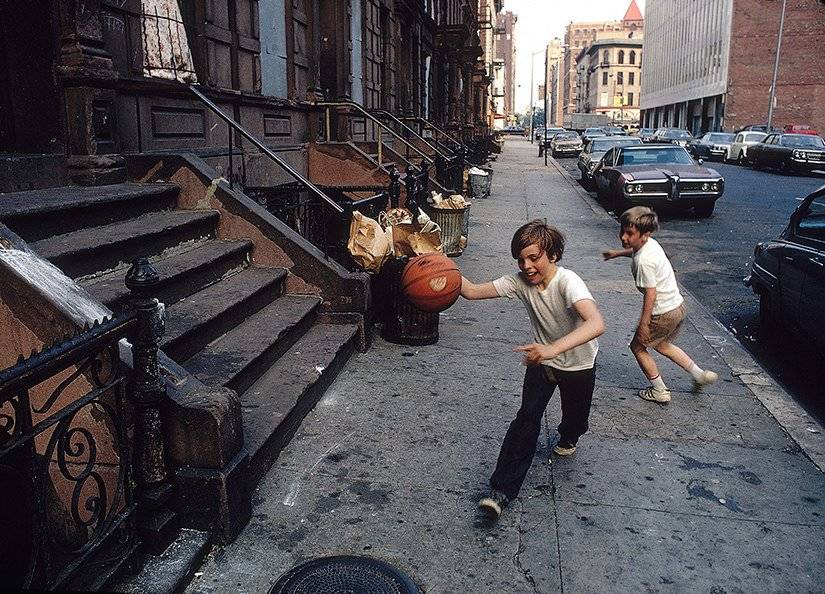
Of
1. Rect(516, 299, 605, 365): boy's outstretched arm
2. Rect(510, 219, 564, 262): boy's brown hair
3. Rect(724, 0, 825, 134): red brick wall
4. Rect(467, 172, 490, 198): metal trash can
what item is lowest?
Rect(467, 172, 490, 198): metal trash can

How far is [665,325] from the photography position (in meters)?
5.39

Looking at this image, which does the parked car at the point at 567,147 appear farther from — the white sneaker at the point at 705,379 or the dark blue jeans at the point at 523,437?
the dark blue jeans at the point at 523,437

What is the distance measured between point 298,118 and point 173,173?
18.6 ft

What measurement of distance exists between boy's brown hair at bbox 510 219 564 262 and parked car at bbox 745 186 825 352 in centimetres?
330

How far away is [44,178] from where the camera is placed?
19.3 ft

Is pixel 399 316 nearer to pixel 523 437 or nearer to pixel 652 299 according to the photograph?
pixel 652 299

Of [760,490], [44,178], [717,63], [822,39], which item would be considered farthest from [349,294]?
[717,63]

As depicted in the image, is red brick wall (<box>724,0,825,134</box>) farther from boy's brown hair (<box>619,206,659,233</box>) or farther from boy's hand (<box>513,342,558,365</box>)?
boy's hand (<box>513,342,558,365</box>)

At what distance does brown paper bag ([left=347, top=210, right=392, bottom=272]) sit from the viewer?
6.71 metres

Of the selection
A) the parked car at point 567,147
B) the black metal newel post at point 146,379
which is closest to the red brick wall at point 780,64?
the parked car at point 567,147

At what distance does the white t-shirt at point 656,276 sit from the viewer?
5.18 meters

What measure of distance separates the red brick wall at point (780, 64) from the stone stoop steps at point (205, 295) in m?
62.3

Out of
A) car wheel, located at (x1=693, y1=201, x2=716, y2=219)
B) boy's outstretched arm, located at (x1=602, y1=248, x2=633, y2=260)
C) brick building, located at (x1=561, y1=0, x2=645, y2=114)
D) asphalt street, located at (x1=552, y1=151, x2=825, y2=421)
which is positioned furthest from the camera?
brick building, located at (x1=561, y1=0, x2=645, y2=114)

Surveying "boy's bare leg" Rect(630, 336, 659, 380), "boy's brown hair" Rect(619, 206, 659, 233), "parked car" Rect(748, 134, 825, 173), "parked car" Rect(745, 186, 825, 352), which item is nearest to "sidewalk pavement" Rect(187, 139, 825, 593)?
"boy's bare leg" Rect(630, 336, 659, 380)
